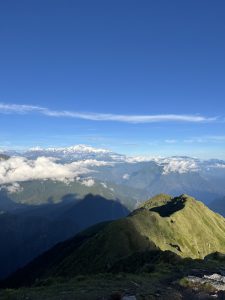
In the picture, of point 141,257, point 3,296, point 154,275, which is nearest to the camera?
point 3,296

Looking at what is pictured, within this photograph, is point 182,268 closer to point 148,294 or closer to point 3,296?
point 148,294

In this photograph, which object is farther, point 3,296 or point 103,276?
point 103,276

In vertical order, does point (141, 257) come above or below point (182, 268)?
below

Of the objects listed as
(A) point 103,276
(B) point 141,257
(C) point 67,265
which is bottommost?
(C) point 67,265

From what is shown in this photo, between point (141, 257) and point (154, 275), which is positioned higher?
point (154, 275)

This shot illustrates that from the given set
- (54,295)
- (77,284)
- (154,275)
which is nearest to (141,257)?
(154,275)

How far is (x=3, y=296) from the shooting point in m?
41.1

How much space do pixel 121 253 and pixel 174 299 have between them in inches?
5317

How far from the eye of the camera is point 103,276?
186 ft

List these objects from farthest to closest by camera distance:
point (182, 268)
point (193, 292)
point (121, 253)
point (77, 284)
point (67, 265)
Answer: point (67, 265) < point (121, 253) < point (182, 268) < point (77, 284) < point (193, 292)

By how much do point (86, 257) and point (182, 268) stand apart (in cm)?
12487

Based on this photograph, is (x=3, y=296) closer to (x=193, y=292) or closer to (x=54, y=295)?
(x=54, y=295)

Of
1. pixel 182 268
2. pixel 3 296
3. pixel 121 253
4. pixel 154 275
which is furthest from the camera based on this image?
pixel 121 253

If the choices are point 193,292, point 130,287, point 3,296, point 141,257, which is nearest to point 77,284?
point 130,287
